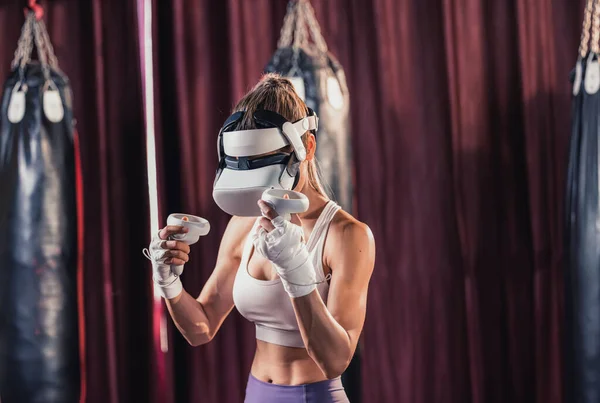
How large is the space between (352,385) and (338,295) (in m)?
0.95

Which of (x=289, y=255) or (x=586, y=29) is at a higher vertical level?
(x=586, y=29)

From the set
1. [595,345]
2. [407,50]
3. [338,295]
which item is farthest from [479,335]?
[338,295]

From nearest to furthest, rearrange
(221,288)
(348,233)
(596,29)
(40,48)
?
1. (348,233)
2. (221,288)
3. (596,29)
4. (40,48)

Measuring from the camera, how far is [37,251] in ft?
6.84

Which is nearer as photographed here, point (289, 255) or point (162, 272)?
point (289, 255)

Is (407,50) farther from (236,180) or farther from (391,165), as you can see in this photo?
(236,180)

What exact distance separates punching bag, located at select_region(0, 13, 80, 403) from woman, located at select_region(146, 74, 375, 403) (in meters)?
0.86

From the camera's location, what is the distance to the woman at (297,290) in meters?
1.12

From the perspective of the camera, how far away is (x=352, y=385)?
6.74 ft

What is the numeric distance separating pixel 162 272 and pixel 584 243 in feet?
4.08

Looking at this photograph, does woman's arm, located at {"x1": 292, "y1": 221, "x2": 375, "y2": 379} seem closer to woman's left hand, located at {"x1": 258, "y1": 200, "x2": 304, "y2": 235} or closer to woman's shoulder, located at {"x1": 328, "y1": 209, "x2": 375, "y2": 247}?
woman's shoulder, located at {"x1": 328, "y1": 209, "x2": 375, "y2": 247}

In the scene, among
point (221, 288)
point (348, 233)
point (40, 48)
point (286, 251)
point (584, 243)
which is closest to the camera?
point (286, 251)

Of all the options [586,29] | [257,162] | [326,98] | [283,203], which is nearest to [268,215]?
[283,203]

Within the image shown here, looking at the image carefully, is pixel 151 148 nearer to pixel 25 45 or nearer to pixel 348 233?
pixel 25 45
